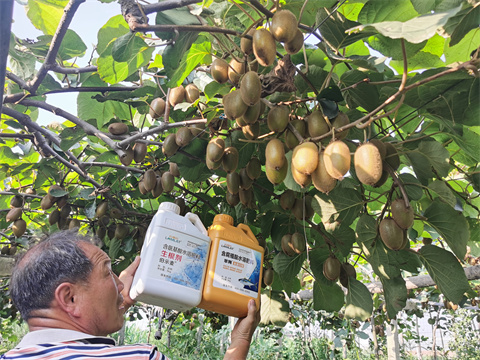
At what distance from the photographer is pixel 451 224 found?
1.45 meters

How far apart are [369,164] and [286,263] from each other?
1.02 metres

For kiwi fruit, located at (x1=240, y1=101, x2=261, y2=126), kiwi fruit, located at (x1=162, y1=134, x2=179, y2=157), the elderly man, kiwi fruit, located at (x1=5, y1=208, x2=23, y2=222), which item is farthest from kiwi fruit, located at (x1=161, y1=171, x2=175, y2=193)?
kiwi fruit, located at (x1=5, y1=208, x2=23, y2=222)

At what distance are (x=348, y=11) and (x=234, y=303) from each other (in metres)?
1.05

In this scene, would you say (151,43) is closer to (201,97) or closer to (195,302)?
(201,97)

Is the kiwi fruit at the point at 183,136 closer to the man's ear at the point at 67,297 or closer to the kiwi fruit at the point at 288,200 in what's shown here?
the kiwi fruit at the point at 288,200

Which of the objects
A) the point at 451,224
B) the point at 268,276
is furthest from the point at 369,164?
the point at 268,276

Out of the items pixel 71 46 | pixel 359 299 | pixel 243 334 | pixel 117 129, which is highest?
pixel 71 46

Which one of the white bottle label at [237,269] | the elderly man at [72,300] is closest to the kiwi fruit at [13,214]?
the elderly man at [72,300]

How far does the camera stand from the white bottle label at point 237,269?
49.4 inches

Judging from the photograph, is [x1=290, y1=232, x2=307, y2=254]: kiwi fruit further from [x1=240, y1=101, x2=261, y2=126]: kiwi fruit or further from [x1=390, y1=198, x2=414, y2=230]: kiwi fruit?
[x1=240, y1=101, x2=261, y2=126]: kiwi fruit

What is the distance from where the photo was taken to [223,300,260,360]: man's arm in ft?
4.15

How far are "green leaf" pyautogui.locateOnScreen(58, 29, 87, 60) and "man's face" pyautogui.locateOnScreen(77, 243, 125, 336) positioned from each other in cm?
120

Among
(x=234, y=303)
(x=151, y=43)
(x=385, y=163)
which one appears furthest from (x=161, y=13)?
(x=234, y=303)

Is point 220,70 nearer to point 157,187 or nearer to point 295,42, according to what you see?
point 295,42
